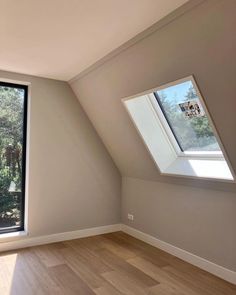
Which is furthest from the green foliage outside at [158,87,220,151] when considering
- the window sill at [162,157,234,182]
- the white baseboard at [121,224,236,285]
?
the white baseboard at [121,224,236,285]

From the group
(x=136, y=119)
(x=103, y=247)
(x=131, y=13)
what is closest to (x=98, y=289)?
(x=103, y=247)

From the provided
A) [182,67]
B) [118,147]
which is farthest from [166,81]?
[118,147]

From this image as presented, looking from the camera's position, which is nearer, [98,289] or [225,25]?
[225,25]

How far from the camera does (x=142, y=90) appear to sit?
2822 millimetres

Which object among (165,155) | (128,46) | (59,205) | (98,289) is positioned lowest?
(98,289)

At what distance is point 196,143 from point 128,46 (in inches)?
54.4

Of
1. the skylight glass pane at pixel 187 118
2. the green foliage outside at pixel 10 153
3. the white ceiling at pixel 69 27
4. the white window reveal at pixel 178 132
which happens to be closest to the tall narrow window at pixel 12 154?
the green foliage outside at pixel 10 153

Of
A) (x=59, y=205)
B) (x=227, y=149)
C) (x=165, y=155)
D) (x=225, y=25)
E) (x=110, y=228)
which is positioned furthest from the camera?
(x=110, y=228)

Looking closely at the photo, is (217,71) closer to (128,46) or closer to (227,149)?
(227,149)

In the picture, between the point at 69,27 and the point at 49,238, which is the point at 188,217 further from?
the point at 69,27

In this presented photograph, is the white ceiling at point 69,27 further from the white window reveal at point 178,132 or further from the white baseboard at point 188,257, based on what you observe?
the white baseboard at point 188,257

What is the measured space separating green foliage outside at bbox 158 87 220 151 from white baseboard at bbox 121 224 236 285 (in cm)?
124

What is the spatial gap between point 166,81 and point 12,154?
2.33 meters

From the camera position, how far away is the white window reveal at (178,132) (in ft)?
9.62
